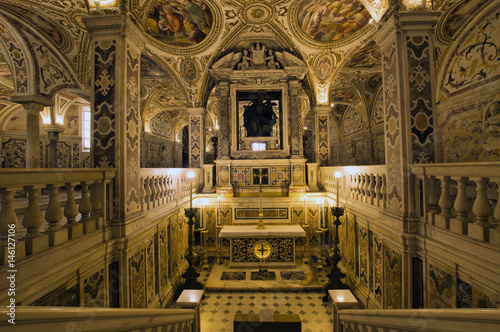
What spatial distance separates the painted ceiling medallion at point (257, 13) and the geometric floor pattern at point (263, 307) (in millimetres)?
7751

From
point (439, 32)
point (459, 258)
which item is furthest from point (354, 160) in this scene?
point (459, 258)

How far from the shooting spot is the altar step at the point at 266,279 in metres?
5.33

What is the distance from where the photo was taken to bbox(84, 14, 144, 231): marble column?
3355mm

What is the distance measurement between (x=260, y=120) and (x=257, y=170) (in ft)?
6.03

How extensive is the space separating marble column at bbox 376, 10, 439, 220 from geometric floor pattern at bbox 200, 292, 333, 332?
8.26 feet

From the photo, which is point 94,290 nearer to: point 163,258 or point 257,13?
point 163,258

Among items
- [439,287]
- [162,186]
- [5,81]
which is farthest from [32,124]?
[439,287]

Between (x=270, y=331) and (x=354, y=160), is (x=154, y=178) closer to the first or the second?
(x=270, y=331)

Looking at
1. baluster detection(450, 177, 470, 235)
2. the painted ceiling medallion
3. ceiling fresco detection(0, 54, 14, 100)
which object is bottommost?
baluster detection(450, 177, 470, 235)

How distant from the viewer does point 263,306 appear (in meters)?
4.76

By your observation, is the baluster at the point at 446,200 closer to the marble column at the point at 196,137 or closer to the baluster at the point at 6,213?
the baluster at the point at 6,213

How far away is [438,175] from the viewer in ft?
9.33

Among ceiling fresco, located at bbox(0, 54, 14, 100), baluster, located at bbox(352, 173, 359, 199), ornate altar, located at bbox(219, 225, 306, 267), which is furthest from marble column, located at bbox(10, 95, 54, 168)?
baluster, located at bbox(352, 173, 359, 199)

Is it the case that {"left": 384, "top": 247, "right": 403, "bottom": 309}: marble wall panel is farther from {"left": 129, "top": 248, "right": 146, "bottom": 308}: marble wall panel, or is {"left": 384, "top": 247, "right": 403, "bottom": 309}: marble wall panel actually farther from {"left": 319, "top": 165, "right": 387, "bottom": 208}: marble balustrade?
{"left": 129, "top": 248, "right": 146, "bottom": 308}: marble wall panel
